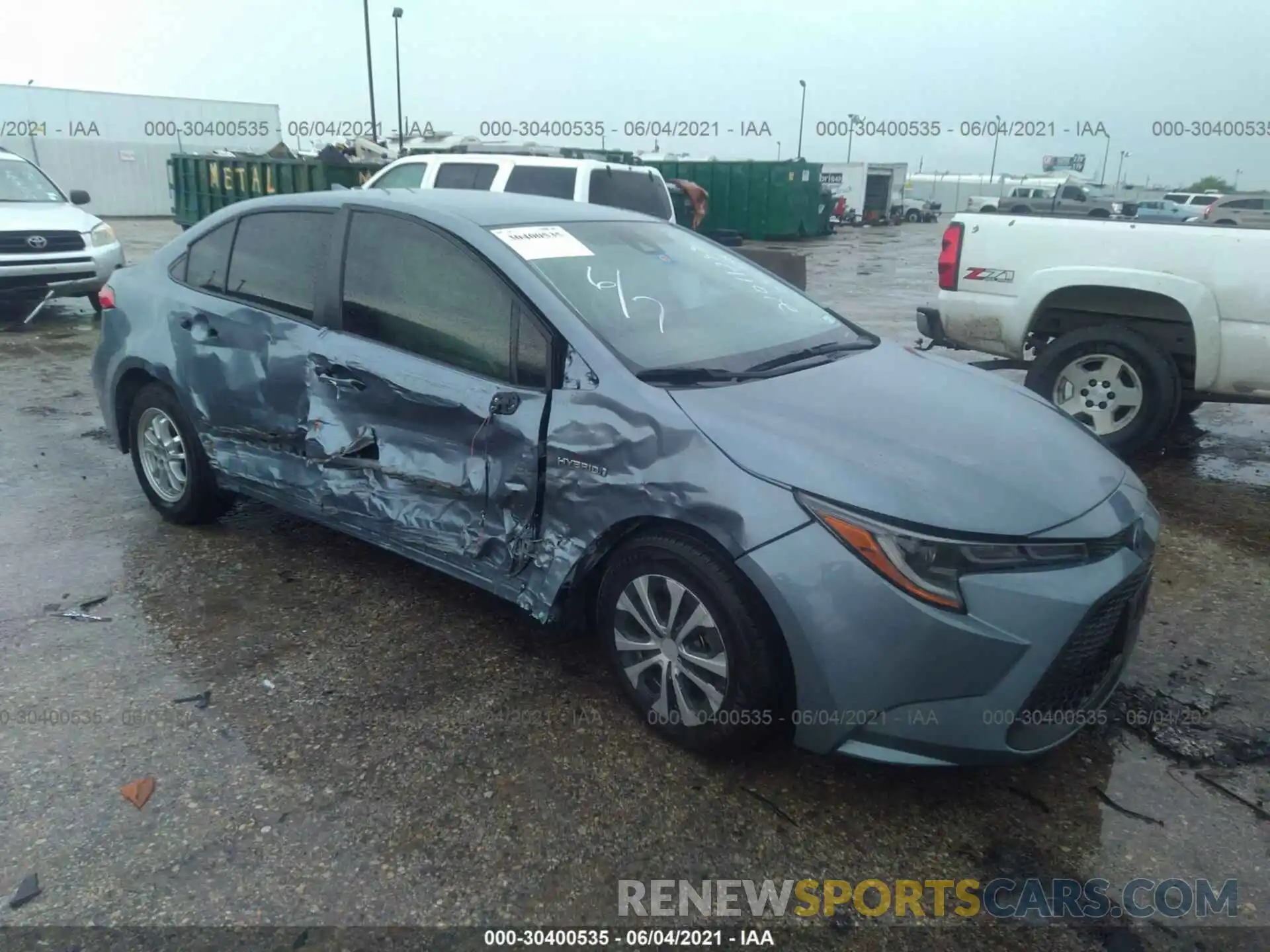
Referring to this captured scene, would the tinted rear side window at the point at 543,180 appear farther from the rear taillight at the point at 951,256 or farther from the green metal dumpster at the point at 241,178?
the green metal dumpster at the point at 241,178

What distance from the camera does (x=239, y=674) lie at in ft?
10.9

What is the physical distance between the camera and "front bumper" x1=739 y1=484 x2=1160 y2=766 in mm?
2410

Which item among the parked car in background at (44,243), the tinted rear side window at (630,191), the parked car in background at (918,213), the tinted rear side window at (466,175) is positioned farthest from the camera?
the parked car in background at (918,213)

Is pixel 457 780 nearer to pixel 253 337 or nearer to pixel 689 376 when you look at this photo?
pixel 689 376

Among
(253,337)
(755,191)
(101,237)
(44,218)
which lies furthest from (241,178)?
(755,191)

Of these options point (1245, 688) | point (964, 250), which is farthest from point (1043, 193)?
point (1245, 688)

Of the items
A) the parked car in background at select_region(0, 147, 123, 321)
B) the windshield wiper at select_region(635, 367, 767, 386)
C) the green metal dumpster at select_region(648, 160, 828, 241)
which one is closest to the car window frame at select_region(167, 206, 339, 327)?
the windshield wiper at select_region(635, 367, 767, 386)

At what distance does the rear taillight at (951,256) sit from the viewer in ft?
20.7

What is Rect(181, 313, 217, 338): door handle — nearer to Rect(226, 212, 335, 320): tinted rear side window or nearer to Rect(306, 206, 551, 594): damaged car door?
Rect(226, 212, 335, 320): tinted rear side window

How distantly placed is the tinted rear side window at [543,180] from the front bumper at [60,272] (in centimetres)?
425

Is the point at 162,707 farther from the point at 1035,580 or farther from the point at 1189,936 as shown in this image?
the point at 1189,936

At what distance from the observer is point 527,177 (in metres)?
9.70

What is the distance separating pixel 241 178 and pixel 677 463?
1631 cm

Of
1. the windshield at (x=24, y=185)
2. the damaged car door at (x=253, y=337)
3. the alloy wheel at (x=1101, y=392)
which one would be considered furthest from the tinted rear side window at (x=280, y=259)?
the windshield at (x=24, y=185)
